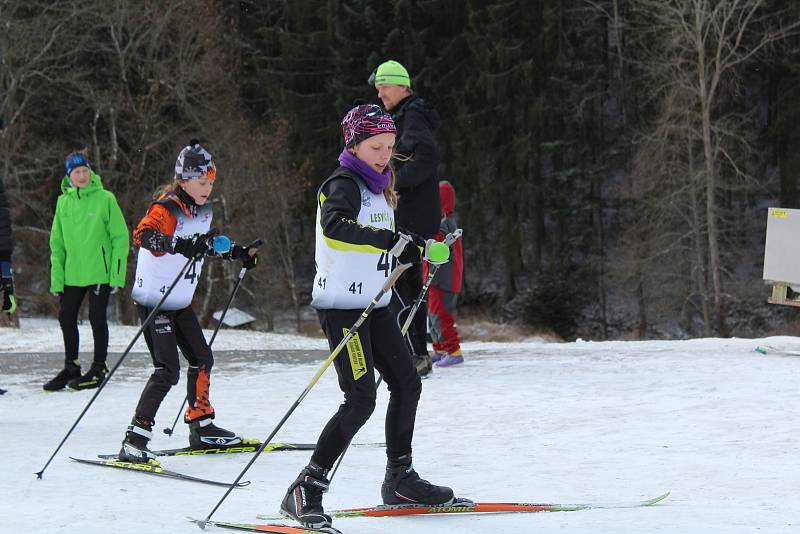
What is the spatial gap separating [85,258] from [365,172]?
15.3 ft

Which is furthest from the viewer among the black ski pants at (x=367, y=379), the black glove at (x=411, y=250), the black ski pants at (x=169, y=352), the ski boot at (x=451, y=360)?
the ski boot at (x=451, y=360)

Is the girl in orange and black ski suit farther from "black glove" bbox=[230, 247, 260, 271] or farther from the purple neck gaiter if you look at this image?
the purple neck gaiter

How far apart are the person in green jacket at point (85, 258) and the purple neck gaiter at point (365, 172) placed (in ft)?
14.6

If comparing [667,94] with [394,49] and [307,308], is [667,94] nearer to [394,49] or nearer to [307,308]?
[394,49]

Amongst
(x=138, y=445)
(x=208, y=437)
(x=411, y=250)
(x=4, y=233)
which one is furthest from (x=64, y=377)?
(x=411, y=250)

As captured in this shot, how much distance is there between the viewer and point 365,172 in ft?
14.5

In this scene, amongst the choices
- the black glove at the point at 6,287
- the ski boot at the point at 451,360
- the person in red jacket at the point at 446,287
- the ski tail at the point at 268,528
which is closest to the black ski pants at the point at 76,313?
the black glove at the point at 6,287

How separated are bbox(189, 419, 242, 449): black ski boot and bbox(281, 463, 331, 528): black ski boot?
73.1 inches

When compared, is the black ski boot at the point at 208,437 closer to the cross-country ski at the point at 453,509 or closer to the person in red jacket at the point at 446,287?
the cross-country ski at the point at 453,509

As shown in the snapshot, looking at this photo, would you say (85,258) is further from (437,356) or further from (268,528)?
(268,528)

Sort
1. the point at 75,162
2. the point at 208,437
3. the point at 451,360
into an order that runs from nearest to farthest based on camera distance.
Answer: the point at 208,437 → the point at 75,162 → the point at 451,360

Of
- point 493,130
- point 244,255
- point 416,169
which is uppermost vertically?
point 493,130

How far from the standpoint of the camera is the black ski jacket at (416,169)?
7758 millimetres

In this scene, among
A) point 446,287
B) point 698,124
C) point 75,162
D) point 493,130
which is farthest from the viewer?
point 493,130
